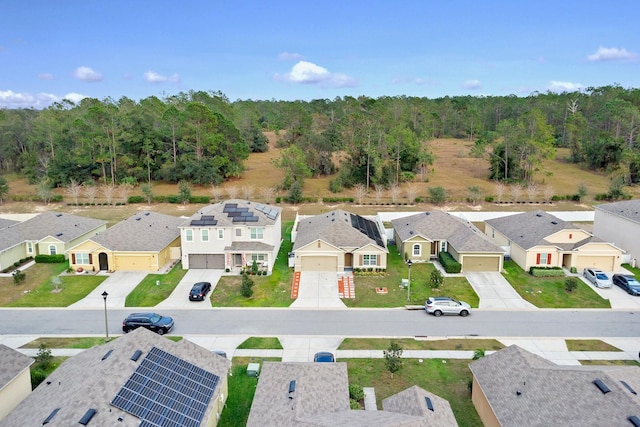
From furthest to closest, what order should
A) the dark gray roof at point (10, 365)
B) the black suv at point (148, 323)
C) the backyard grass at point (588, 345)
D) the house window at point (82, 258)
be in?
the house window at point (82, 258), the black suv at point (148, 323), the backyard grass at point (588, 345), the dark gray roof at point (10, 365)

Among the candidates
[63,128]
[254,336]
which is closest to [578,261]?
[254,336]

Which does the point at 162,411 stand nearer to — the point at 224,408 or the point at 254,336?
the point at 224,408

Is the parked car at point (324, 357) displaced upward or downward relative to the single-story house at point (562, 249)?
downward

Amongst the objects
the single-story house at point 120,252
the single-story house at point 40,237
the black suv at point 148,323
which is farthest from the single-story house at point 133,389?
the single-story house at point 40,237

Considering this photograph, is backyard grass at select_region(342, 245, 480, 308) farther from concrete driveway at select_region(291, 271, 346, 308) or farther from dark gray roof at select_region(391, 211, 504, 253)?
dark gray roof at select_region(391, 211, 504, 253)

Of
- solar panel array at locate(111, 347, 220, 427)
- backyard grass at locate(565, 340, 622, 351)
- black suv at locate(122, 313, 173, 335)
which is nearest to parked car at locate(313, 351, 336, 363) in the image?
solar panel array at locate(111, 347, 220, 427)

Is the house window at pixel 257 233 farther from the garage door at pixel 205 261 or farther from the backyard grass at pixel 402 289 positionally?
the backyard grass at pixel 402 289
